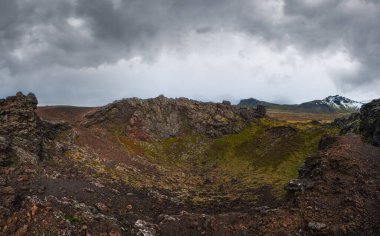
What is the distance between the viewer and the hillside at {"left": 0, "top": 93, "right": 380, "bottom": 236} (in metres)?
42.5

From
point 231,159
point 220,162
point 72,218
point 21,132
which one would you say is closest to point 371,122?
point 231,159

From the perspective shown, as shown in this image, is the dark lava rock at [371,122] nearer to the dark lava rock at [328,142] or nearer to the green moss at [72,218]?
the dark lava rock at [328,142]

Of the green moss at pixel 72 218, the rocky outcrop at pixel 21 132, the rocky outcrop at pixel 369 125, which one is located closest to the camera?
the green moss at pixel 72 218

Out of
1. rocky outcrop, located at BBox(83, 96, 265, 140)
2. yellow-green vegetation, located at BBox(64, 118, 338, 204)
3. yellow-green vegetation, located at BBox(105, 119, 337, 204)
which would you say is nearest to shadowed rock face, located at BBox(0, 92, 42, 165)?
yellow-green vegetation, located at BBox(64, 118, 338, 204)

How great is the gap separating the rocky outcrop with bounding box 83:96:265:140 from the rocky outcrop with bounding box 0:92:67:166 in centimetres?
2704

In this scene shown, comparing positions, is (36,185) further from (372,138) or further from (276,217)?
(372,138)

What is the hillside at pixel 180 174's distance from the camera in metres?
42.5

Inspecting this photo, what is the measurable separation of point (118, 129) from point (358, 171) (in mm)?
64540

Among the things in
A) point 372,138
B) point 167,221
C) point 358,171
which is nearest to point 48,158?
point 167,221

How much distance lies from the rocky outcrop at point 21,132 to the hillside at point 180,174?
22cm

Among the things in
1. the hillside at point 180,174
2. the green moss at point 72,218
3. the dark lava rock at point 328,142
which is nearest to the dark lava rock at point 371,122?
the hillside at point 180,174

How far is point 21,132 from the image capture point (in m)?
65.1

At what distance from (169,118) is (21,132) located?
4844 cm

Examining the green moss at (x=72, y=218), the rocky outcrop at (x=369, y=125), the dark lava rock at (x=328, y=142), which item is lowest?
the green moss at (x=72, y=218)
